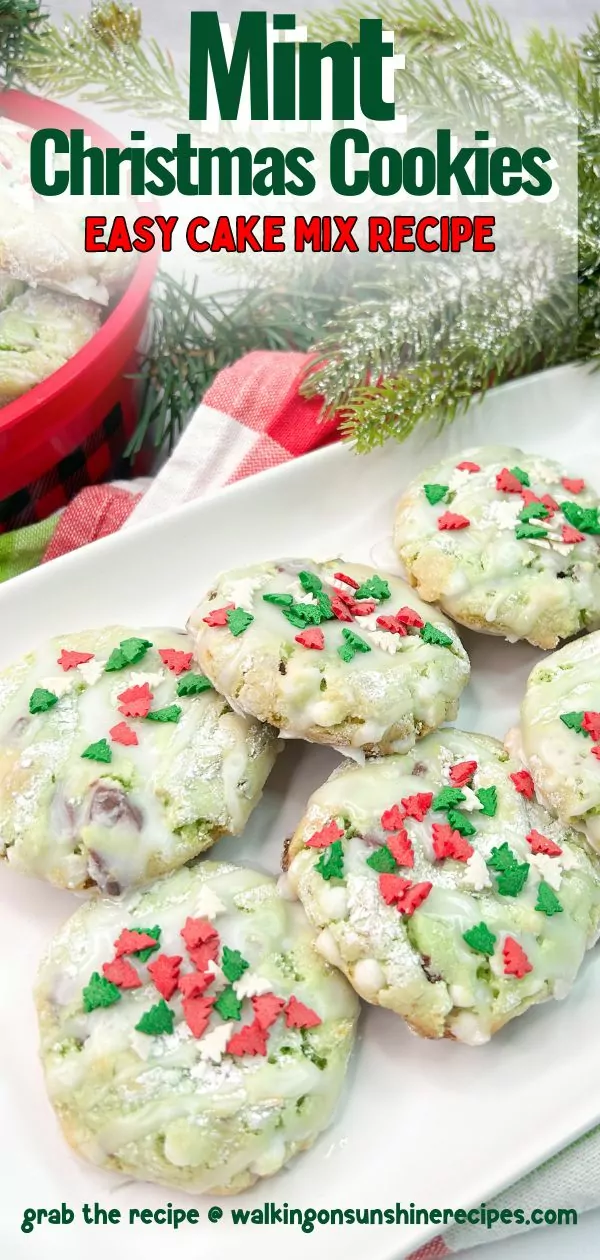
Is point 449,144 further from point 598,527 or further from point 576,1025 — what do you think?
point 576,1025

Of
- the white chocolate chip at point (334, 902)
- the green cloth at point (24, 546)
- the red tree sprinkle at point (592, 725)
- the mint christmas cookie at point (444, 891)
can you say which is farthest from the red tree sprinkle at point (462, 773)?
the green cloth at point (24, 546)

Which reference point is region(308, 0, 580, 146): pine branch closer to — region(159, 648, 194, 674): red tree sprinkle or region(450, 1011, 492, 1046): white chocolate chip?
region(159, 648, 194, 674): red tree sprinkle

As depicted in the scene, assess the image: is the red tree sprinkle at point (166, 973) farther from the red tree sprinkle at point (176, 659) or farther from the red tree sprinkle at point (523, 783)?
the red tree sprinkle at point (523, 783)

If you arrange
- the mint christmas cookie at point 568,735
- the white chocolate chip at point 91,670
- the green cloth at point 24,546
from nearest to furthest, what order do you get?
the mint christmas cookie at point 568,735, the white chocolate chip at point 91,670, the green cloth at point 24,546

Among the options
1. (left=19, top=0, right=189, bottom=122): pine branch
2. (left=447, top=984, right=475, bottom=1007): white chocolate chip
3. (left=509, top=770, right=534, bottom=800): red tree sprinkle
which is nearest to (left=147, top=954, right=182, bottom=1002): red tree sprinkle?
(left=447, top=984, right=475, bottom=1007): white chocolate chip

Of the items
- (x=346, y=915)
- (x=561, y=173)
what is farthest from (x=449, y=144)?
(x=346, y=915)

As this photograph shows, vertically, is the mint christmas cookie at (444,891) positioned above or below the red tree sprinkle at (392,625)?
below

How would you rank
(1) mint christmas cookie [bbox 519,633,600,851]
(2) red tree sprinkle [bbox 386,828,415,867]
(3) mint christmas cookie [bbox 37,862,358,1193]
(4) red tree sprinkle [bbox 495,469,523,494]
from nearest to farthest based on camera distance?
(3) mint christmas cookie [bbox 37,862,358,1193] → (2) red tree sprinkle [bbox 386,828,415,867] → (1) mint christmas cookie [bbox 519,633,600,851] → (4) red tree sprinkle [bbox 495,469,523,494]

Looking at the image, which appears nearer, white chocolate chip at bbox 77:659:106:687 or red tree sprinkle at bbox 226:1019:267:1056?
red tree sprinkle at bbox 226:1019:267:1056
